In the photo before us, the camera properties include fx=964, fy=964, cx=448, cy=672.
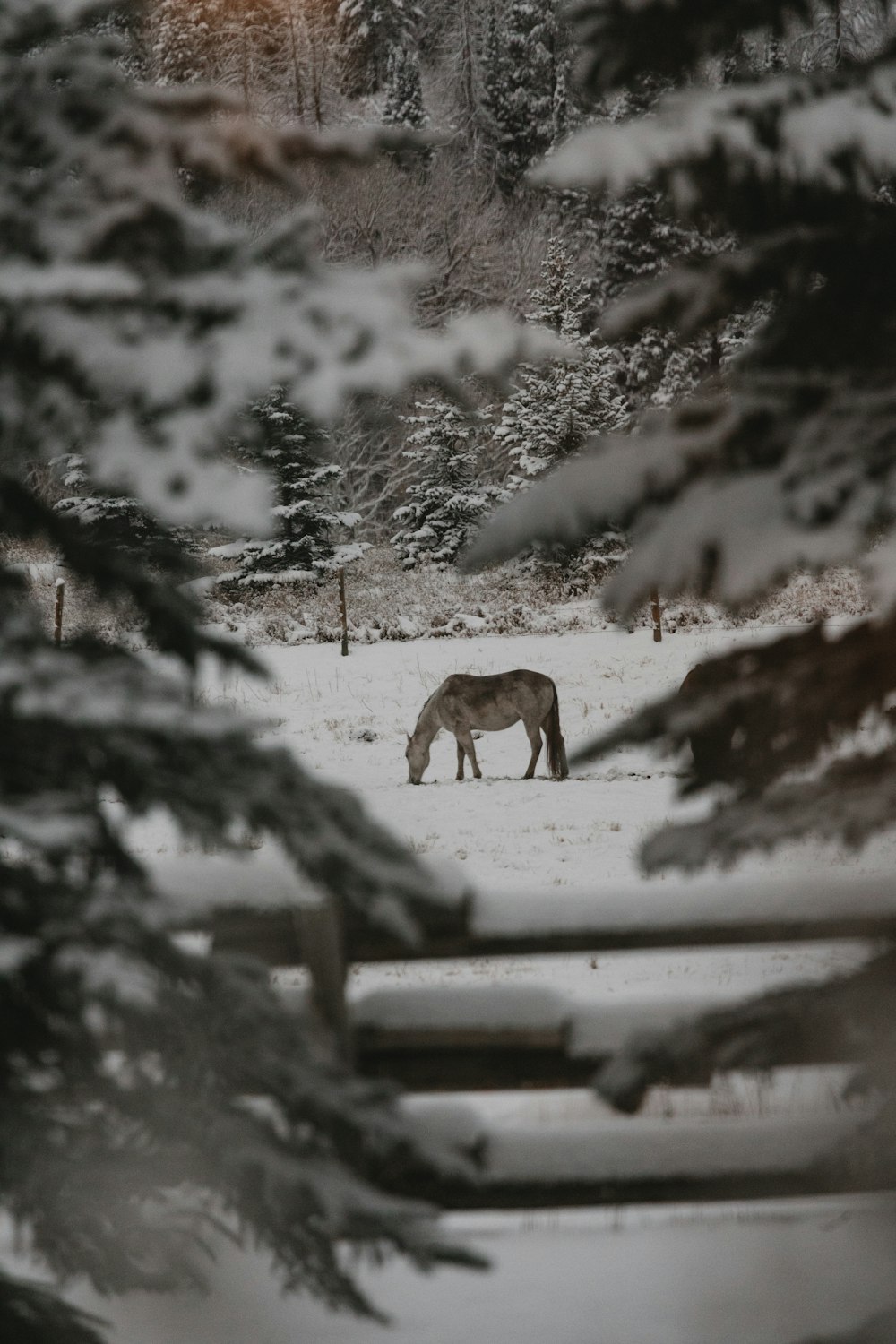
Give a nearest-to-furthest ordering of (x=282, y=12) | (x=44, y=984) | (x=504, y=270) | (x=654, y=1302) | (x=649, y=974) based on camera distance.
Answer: (x=44, y=984)
(x=654, y=1302)
(x=649, y=974)
(x=504, y=270)
(x=282, y=12)

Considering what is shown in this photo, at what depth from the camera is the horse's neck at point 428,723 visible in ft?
42.1

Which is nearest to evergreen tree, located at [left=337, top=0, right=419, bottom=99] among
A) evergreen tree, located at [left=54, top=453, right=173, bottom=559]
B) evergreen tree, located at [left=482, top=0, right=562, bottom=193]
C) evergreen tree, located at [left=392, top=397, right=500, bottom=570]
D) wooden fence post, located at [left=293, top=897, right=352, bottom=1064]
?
evergreen tree, located at [left=482, top=0, right=562, bottom=193]

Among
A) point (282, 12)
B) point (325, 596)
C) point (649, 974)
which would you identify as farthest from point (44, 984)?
point (282, 12)

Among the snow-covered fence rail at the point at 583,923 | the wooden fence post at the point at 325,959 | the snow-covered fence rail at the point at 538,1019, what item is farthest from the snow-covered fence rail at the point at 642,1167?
the snow-covered fence rail at the point at 583,923

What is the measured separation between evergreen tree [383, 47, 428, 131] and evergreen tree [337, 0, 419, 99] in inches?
197

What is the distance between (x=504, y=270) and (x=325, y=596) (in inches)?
658

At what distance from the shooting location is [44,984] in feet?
7.02

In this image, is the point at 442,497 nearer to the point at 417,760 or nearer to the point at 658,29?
the point at 417,760

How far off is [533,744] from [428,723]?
4.73ft

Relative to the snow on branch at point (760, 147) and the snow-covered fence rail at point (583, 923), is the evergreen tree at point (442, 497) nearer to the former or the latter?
the snow-covered fence rail at point (583, 923)

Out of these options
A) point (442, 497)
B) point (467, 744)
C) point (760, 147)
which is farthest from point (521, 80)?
point (760, 147)

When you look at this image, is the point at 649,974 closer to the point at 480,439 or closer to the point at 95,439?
the point at 95,439

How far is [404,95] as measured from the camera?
39156 mm

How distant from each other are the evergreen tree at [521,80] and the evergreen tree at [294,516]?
72.4ft
